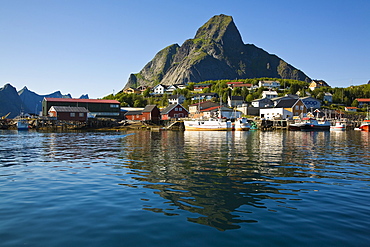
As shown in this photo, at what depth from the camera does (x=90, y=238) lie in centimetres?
679

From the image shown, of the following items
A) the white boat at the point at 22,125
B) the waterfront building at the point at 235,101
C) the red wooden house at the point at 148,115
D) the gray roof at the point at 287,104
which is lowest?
the white boat at the point at 22,125

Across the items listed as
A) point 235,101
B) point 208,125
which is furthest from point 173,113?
point 235,101

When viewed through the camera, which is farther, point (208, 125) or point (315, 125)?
point (315, 125)

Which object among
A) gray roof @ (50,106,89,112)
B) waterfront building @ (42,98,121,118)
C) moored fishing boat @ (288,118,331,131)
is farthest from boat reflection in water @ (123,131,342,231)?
waterfront building @ (42,98,121,118)

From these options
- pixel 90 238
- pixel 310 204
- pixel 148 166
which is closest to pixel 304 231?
pixel 310 204

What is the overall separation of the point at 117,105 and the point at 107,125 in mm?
16250

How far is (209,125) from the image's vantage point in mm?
72438

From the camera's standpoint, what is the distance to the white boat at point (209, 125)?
7062cm

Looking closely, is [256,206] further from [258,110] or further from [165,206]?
[258,110]

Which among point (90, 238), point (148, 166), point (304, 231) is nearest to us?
point (90, 238)

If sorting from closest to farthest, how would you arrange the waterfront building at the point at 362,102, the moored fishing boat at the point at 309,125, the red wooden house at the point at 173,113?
the moored fishing boat at the point at 309,125 < the red wooden house at the point at 173,113 < the waterfront building at the point at 362,102

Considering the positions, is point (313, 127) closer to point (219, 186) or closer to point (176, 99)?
point (176, 99)

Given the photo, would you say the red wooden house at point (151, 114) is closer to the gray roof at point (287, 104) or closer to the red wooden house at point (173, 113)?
the red wooden house at point (173, 113)

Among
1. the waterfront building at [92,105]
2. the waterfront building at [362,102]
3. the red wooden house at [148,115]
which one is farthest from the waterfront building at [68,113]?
the waterfront building at [362,102]
